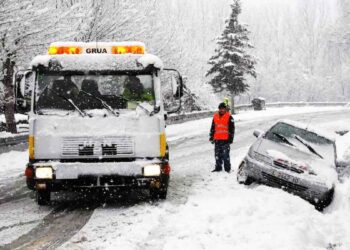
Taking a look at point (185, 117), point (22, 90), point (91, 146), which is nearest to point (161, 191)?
point (91, 146)

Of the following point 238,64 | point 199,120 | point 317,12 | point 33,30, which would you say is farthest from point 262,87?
point 33,30

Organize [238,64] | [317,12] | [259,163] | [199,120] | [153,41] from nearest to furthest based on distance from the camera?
[259,163], [153,41], [199,120], [238,64], [317,12]

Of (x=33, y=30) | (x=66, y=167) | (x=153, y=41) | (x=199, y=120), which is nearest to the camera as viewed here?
(x=66, y=167)

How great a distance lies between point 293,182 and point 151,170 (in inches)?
108

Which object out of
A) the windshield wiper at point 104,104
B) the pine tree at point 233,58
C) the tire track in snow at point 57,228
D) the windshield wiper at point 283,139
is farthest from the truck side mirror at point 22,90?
the pine tree at point 233,58

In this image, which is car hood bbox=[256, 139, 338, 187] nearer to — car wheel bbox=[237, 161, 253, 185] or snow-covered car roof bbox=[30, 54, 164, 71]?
car wheel bbox=[237, 161, 253, 185]

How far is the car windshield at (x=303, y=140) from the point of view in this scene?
9336mm

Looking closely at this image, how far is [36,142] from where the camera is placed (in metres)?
7.12

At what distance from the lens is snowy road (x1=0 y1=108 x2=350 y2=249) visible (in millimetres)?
5777

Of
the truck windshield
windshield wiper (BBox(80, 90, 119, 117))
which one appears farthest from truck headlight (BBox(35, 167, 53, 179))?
windshield wiper (BBox(80, 90, 119, 117))

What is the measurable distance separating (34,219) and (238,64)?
1147 inches

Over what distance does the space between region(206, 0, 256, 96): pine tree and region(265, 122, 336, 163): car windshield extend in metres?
24.2

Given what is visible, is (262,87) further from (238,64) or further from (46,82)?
(46,82)

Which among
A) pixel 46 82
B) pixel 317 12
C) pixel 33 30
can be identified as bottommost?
pixel 46 82
